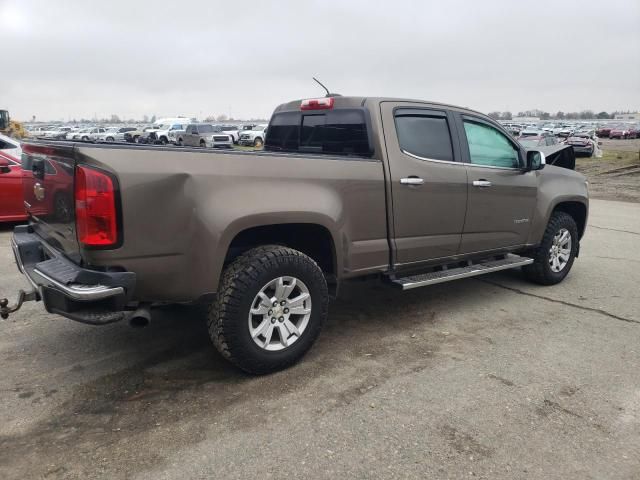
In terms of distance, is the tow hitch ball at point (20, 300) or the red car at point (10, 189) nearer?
the tow hitch ball at point (20, 300)

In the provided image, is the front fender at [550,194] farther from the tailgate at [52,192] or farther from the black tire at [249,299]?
the tailgate at [52,192]

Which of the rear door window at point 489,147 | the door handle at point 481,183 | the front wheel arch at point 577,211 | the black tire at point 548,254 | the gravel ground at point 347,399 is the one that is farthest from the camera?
the front wheel arch at point 577,211

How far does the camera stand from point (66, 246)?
10.6 feet

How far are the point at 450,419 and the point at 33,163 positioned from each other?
312 centimetres

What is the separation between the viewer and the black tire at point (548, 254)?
5660mm

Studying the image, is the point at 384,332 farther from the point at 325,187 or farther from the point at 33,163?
the point at 33,163

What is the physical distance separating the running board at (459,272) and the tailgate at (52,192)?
2.38 m

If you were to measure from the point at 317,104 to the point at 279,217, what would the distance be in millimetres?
1582

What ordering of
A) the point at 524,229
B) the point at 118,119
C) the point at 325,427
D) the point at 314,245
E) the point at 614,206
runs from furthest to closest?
1. the point at 118,119
2. the point at 614,206
3. the point at 524,229
4. the point at 314,245
5. the point at 325,427

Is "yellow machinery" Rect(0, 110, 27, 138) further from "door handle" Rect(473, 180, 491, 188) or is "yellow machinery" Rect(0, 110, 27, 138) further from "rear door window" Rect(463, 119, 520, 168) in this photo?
"door handle" Rect(473, 180, 491, 188)

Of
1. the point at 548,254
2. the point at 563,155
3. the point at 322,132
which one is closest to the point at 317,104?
the point at 322,132

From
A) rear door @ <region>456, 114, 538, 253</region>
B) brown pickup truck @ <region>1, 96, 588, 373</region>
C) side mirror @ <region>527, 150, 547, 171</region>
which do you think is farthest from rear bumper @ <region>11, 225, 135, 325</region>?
side mirror @ <region>527, 150, 547, 171</region>

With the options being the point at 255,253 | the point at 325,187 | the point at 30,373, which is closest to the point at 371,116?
the point at 325,187

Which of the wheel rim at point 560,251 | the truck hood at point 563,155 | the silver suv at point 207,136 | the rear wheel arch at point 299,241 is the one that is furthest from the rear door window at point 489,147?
the silver suv at point 207,136
